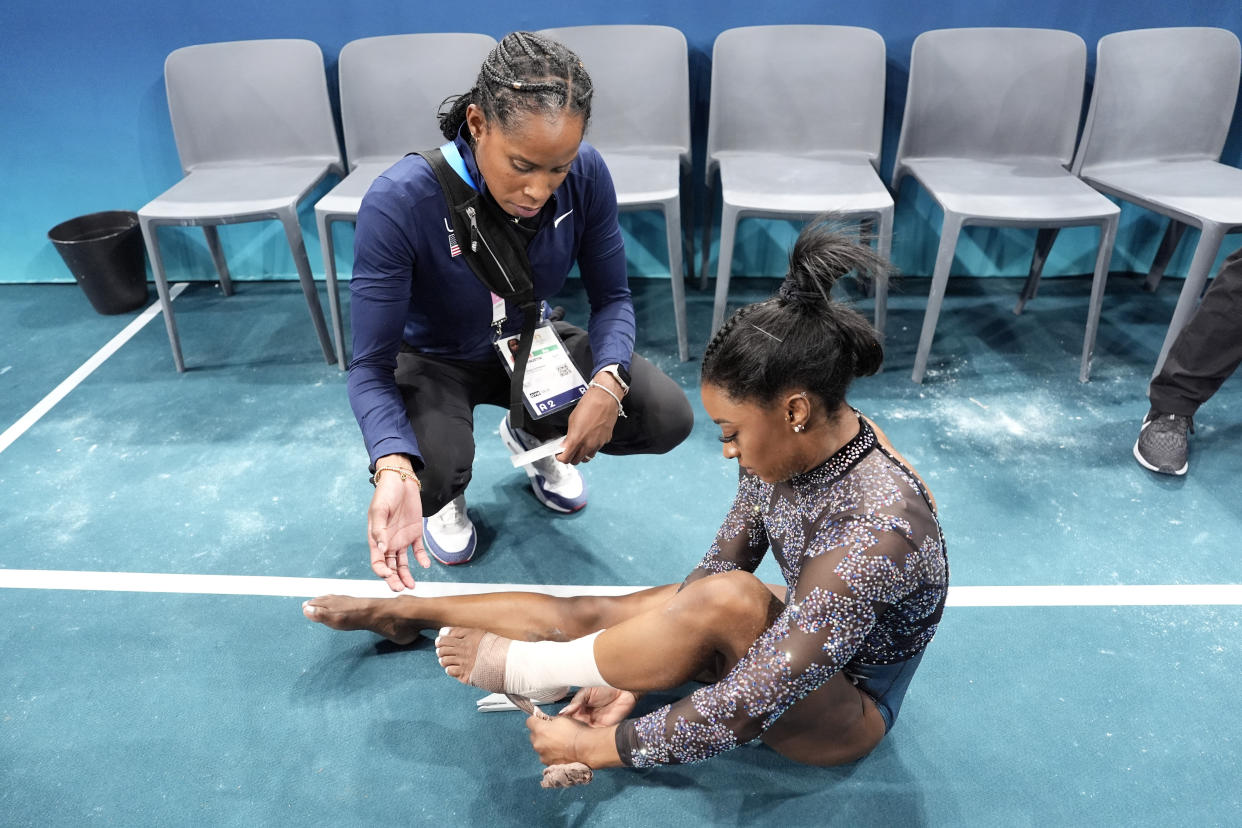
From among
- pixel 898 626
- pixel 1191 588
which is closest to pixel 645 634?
pixel 898 626

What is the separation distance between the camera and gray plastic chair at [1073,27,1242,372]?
281cm

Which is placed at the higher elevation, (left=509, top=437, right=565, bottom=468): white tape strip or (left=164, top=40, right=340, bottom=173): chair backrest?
(left=164, top=40, right=340, bottom=173): chair backrest

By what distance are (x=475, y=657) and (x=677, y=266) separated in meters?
1.61

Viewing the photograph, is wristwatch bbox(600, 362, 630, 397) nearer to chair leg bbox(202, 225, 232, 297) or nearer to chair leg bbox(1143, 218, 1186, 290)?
chair leg bbox(202, 225, 232, 297)

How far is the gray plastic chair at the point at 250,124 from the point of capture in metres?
2.85

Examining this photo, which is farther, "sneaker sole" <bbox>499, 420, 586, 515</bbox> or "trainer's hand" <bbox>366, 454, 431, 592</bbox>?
"sneaker sole" <bbox>499, 420, 586, 515</bbox>

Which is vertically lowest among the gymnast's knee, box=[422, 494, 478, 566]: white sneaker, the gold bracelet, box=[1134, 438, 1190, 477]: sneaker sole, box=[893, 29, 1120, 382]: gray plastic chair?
Answer: box=[1134, 438, 1190, 477]: sneaker sole

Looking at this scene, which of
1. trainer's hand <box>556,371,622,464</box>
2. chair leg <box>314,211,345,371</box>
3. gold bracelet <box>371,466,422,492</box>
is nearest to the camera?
gold bracelet <box>371,466,422,492</box>

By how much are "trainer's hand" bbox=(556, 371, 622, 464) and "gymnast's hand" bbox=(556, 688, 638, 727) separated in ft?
1.52

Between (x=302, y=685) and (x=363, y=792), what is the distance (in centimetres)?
31

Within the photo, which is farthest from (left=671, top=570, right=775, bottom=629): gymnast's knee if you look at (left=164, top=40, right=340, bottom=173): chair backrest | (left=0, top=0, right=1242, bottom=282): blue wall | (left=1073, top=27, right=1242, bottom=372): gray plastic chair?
(left=164, top=40, right=340, bottom=173): chair backrest

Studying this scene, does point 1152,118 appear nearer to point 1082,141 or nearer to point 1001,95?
point 1082,141

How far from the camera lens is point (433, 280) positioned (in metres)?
1.70

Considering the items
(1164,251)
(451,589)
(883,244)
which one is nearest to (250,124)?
(451,589)
